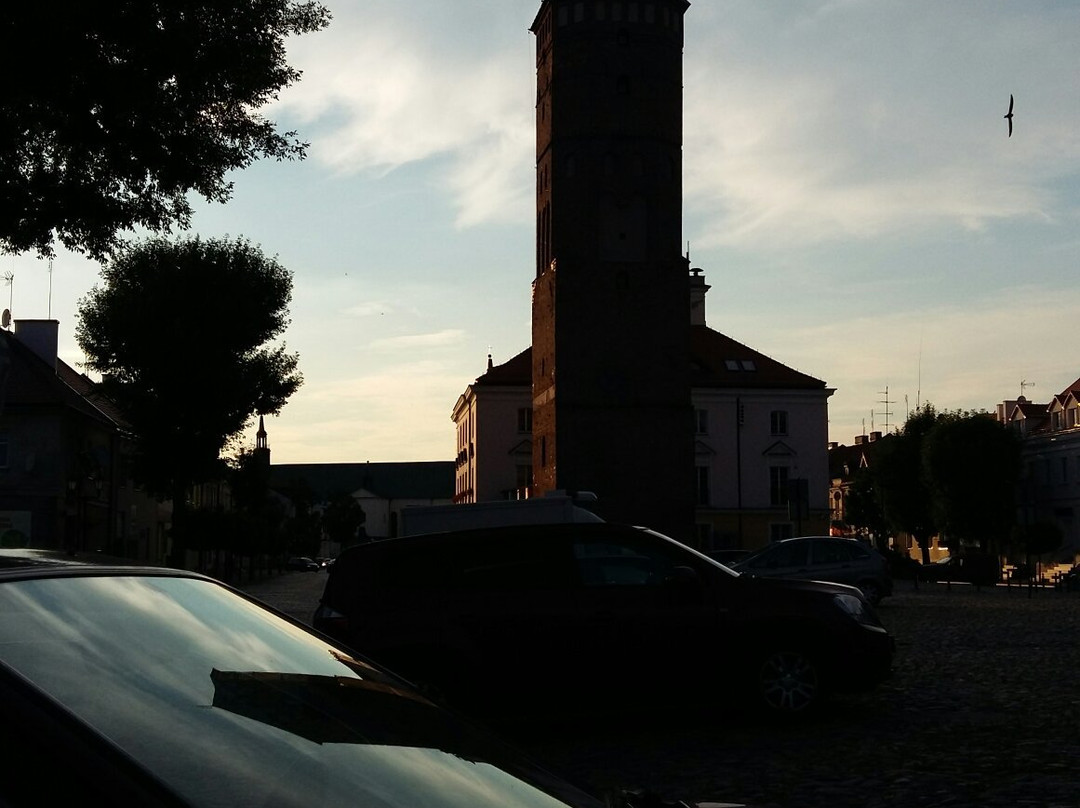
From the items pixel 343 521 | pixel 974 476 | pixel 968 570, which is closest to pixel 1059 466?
pixel 974 476

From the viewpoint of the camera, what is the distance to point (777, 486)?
90.0m

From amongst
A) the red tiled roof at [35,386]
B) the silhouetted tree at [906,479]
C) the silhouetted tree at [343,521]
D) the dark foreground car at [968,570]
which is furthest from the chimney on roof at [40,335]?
the silhouetted tree at [343,521]

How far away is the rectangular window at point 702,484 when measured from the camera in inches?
3531

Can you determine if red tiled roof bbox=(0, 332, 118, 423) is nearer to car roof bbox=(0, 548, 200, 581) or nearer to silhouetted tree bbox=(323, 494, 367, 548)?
car roof bbox=(0, 548, 200, 581)

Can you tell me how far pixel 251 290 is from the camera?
49.4 m

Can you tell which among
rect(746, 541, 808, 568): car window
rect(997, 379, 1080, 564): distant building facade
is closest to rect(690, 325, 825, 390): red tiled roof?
rect(997, 379, 1080, 564): distant building facade

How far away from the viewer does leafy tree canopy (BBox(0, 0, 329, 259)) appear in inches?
586

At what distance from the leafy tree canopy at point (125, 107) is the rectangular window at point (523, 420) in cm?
7349

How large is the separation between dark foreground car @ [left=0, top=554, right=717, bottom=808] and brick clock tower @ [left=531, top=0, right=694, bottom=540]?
6213 centimetres

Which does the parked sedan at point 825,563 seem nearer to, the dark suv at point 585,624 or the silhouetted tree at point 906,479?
the dark suv at point 585,624

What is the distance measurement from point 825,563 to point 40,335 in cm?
3804

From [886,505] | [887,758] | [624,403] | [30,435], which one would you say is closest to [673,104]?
[624,403]

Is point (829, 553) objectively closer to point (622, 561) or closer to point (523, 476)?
point (622, 561)

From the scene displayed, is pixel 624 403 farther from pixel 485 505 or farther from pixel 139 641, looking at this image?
pixel 139 641
